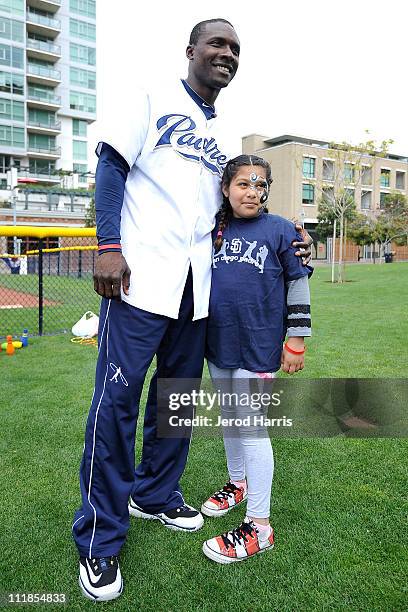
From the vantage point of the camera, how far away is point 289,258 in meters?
1.97

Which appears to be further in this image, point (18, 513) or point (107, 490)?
point (18, 513)

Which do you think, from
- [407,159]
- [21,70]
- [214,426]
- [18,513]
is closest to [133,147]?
[18,513]

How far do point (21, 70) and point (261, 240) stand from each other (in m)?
49.9

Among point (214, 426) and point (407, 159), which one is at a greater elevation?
point (407, 159)

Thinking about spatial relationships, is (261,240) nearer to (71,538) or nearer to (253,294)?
(253,294)

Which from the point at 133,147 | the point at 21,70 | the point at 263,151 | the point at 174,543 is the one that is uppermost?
the point at 21,70

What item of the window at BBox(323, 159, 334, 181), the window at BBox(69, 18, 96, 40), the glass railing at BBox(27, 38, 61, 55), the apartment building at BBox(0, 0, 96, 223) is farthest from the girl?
the window at BBox(69, 18, 96, 40)

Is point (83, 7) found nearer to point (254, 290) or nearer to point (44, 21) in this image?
point (44, 21)

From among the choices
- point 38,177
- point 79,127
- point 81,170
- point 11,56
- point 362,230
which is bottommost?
point 362,230

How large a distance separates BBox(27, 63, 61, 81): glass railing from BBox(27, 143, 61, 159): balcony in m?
6.31

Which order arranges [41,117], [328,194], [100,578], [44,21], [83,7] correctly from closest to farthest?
[100,578] < [328,194] < [44,21] < [41,117] < [83,7]

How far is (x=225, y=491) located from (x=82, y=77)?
177 ft

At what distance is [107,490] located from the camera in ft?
6.15

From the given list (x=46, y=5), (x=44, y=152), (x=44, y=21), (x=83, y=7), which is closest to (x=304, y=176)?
(x=44, y=152)
